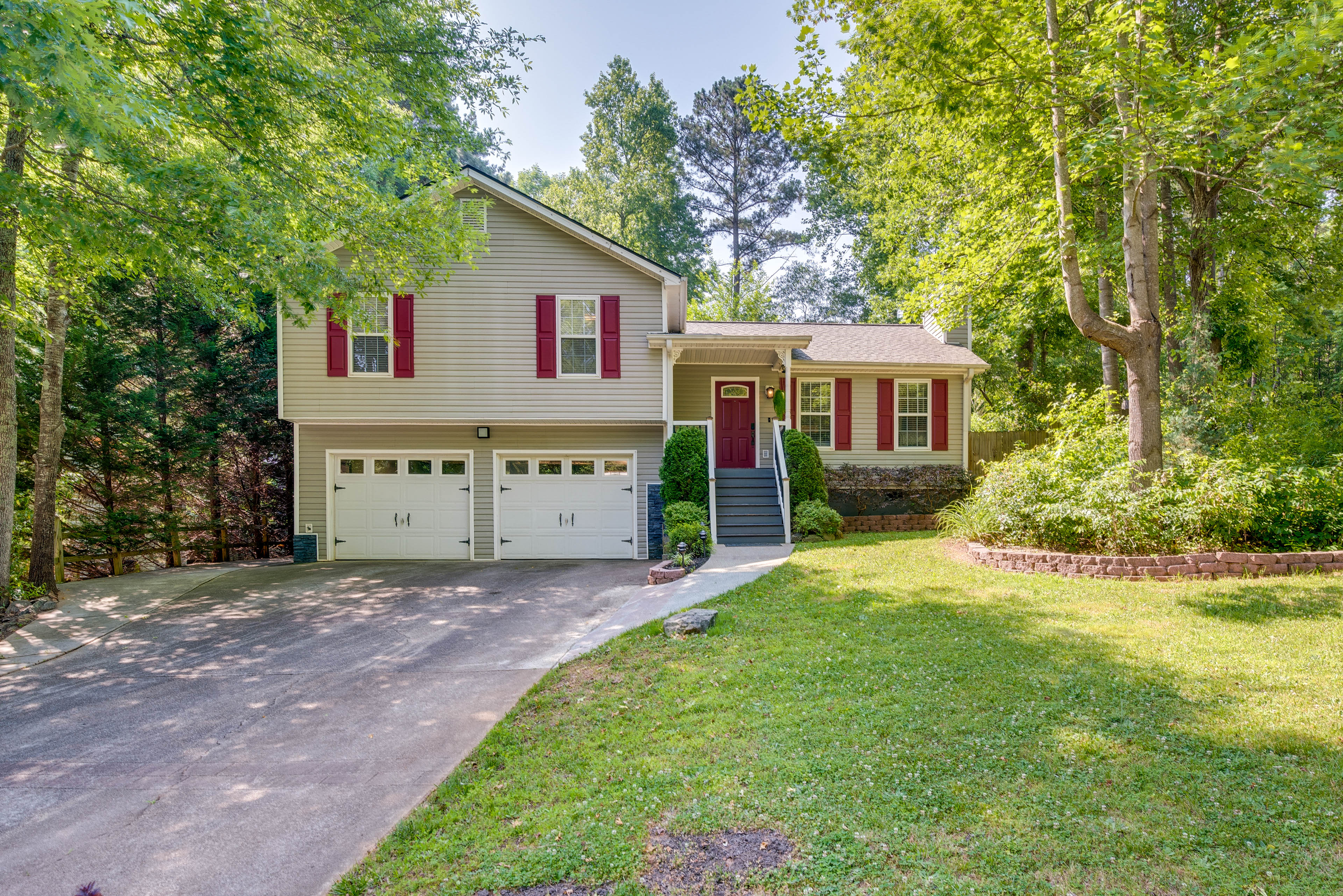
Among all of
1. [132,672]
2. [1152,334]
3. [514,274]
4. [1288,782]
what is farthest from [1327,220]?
[132,672]

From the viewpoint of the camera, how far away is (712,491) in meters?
11.3

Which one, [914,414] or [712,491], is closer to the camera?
[712,491]

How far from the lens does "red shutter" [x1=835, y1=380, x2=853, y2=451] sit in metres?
14.6

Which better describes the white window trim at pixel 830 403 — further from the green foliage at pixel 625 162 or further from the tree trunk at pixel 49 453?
the tree trunk at pixel 49 453

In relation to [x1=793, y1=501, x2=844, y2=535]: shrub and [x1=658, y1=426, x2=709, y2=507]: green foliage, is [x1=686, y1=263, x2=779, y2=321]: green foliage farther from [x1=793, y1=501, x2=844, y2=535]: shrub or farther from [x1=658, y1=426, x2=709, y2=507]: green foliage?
[x1=793, y1=501, x2=844, y2=535]: shrub

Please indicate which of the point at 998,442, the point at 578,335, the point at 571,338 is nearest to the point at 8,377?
the point at 571,338

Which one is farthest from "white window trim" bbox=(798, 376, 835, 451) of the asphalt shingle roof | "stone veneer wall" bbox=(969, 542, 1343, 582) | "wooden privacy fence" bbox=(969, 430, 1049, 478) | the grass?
the grass

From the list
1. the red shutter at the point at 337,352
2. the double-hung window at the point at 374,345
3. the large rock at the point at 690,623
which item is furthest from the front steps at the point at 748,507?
the red shutter at the point at 337,352

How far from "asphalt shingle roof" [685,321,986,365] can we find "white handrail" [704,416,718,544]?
2.27 meters

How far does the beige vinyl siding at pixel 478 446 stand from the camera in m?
12.0

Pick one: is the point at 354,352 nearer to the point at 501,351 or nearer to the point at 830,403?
the point at 501,351

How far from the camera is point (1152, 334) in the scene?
831cm

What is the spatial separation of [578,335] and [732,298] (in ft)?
50.6

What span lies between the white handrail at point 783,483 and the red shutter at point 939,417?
14.8 ft
